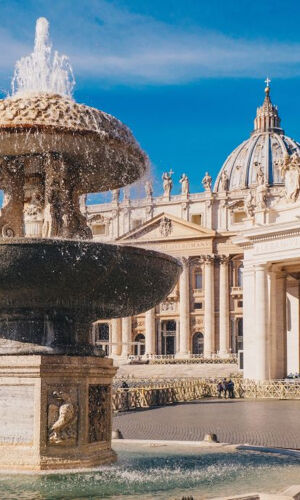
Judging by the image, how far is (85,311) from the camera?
9297 millimetres

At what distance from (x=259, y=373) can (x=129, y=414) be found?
1093cm

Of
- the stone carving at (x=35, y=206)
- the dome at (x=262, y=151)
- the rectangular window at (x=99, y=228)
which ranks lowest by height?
the stone carving at (x=35, y=206)

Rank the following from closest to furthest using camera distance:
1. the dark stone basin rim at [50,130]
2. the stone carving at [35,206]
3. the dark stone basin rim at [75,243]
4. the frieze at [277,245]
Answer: the dark stone basin rim at [75,243]
the dark stone basin rim at [50,130]
the stone carving at [35,206]
the frieze at [277,245]

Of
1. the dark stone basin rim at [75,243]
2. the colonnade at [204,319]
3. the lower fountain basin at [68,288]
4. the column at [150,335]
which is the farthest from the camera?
the column at [150,335]

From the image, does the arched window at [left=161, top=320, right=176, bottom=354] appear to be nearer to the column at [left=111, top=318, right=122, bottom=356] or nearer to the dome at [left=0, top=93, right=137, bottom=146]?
the column at [left=111, top=318, right=122, bottom=356]

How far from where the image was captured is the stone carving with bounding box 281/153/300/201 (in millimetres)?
33875

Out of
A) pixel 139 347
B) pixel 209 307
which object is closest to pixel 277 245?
pixel 209 307

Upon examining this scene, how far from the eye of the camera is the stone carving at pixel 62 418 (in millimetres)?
8695

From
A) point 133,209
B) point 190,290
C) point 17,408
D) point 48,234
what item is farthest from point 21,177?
point 133,209

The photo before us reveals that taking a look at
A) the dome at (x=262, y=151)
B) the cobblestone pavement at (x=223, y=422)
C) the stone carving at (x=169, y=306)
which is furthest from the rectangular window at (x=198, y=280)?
the cobblestone pavement at (x=223, y=422)

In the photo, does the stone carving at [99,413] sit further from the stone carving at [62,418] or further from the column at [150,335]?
the column at [150,335]

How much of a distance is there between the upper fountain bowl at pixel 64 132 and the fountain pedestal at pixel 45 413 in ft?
7.13

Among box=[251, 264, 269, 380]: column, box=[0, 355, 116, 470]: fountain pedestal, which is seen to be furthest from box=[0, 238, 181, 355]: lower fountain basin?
box=[251, 264, 269, 380]: column

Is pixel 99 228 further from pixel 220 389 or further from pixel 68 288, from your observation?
pixel 68 288
